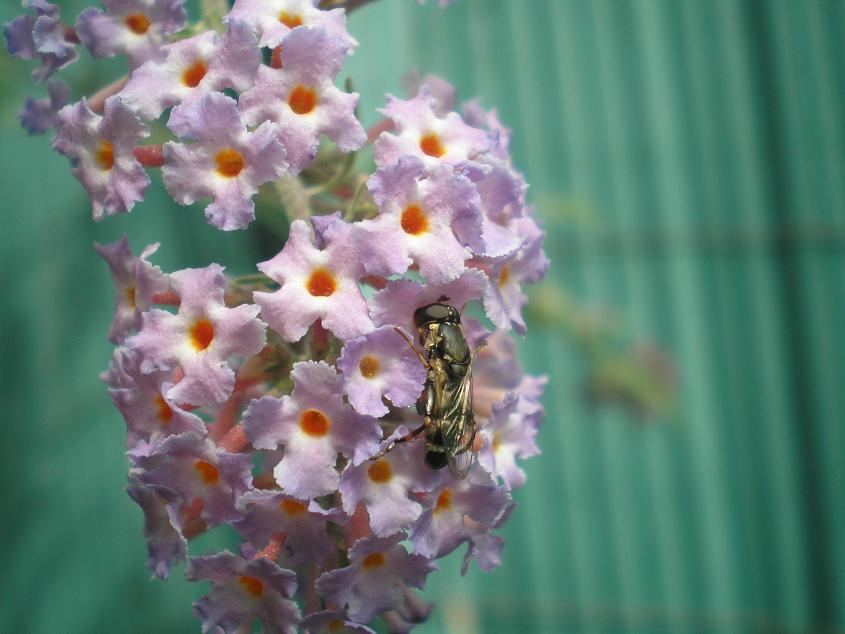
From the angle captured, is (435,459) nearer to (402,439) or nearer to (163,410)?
(402,439)

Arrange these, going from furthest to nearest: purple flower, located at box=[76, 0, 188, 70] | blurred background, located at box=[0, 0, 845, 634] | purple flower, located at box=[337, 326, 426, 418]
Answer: blurred background, located at box=[0, 0, 845, 634] → purple flower, located at box=[76, 0, 188, 70] → purple flower, located at box=[337, 326, 426, 418]

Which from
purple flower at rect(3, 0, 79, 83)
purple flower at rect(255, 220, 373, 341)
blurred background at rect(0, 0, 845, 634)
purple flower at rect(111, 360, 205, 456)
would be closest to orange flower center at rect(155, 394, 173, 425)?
purple flower at rect(111, 360, 205, 456)

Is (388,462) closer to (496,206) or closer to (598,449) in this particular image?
(496,206)

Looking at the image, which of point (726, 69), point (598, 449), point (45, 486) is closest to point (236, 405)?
point (45, 486)

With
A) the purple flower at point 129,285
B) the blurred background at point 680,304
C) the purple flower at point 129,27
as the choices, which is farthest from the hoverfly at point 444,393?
the blurred background at point 680,304

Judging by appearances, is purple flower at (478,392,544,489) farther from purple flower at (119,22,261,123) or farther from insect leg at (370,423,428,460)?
purple flower at (119,22,261,123)

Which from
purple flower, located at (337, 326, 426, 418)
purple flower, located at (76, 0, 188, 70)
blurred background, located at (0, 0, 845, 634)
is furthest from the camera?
blurred background, located at (0, 0, 845, 634)

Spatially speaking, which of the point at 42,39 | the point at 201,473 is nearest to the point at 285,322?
the point at 201,473

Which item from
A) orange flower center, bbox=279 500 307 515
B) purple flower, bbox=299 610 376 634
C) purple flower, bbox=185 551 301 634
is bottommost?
purple flower, bbox=299 610 376 634
